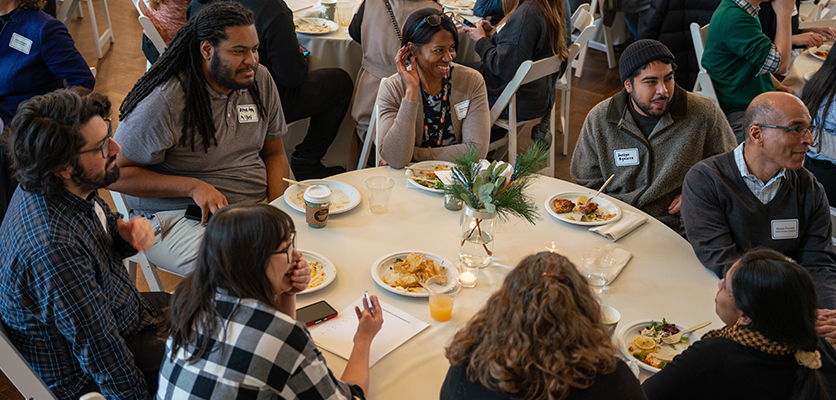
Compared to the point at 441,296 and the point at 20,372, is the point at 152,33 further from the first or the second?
the point at 441,296

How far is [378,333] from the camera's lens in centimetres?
165

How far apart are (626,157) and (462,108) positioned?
0.81 metres

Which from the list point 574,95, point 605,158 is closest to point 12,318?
point 605,158

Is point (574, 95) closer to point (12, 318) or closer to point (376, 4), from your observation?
point (376, 4)

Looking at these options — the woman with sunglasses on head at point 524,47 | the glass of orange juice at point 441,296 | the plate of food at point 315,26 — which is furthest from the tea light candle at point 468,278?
the plate of food at point 315,26

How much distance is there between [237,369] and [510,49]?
2.83 meters

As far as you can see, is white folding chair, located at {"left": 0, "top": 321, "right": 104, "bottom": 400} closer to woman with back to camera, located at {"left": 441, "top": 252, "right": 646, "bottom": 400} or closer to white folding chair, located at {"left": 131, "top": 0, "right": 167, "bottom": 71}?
woman with back to camera, located at {"left": 441, "top": 252, "right": 646, "bottom": 400}

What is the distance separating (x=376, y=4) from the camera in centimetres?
354

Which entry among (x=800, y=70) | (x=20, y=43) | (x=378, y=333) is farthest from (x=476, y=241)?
(x=800, y=70)

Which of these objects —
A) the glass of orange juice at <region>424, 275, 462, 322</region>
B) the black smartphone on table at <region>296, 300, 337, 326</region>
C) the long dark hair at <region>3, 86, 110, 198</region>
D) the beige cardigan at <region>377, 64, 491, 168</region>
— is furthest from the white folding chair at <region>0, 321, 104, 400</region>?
the beige cardigan at <region>377, 64, 491, 168</region>

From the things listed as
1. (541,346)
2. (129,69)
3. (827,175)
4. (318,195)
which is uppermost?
(541,346)

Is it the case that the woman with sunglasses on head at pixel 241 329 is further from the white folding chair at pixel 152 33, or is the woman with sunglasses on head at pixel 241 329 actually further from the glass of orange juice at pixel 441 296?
the white folding chair at pixel 152 33

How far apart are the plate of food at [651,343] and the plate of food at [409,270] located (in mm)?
528

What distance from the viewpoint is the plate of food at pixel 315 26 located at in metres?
4.00
